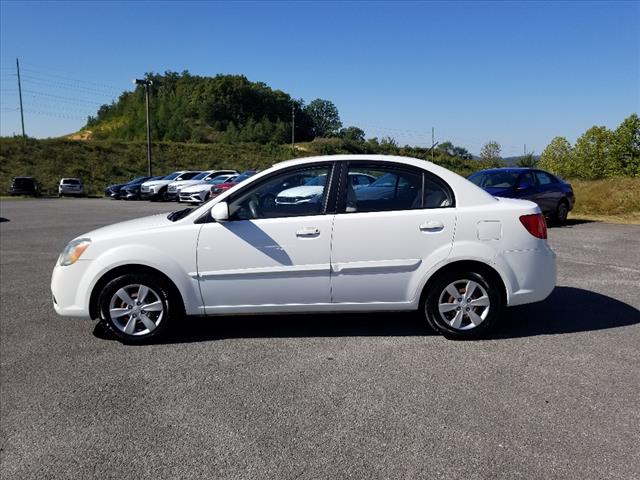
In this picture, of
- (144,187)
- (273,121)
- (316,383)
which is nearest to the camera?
(316,383)

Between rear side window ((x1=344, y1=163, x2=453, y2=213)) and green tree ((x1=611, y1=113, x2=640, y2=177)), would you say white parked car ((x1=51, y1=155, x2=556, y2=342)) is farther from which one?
green tree ((x1=611, y1=113, x2=640, y2=177))

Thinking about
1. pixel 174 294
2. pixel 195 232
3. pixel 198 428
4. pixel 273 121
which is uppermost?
pixel 273 121

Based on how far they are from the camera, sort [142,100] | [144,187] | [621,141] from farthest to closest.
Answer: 1. [142,100]
2. [621,141]
3. [144,187]

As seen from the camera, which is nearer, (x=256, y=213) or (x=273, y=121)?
(x=256, y=213)

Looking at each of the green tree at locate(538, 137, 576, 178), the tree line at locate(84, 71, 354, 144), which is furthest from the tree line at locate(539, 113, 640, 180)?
the tree line at locate(84, 71, 354, 144)

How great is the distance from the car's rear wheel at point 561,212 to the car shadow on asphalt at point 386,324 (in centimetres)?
789

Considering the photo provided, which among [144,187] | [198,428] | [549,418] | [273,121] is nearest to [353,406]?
[198,428]

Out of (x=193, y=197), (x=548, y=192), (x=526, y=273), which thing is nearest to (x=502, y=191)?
(x=548, y=192)

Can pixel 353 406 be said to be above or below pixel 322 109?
below

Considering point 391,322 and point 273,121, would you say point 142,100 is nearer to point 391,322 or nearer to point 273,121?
point 273,121

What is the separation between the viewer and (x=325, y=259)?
4469 mm

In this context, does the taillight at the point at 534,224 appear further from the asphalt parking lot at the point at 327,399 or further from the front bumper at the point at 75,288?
the front bumper at the point at 75,288

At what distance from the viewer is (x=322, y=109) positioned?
15150cm

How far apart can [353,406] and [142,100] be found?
123828 mm
